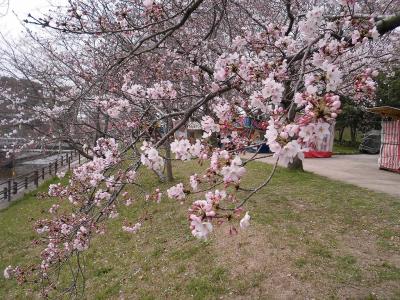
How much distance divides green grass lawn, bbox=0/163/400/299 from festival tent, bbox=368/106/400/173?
3.96 m

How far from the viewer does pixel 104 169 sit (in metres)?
3.61

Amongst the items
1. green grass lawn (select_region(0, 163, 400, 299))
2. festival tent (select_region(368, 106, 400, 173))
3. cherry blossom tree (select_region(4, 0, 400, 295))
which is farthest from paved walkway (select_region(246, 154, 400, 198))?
cherry blossom tree (select_region(4, 0, 400, 295))

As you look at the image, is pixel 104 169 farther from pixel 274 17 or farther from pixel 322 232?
pixel 274 17

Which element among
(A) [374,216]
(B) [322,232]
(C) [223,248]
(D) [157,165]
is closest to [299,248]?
(B) [322,232]

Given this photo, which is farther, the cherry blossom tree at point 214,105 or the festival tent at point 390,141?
the festival tent at point 390,141

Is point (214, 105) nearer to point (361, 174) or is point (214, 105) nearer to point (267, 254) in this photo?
point (267, 254)

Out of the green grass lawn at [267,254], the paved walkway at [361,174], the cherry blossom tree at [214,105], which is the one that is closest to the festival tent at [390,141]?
the paved walkway at [361,174]

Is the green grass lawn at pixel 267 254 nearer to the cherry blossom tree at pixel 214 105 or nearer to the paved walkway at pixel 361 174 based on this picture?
the paved walkway at pixel 361 174

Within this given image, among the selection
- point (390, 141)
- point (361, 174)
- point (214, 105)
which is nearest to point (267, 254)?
point (214, 105)

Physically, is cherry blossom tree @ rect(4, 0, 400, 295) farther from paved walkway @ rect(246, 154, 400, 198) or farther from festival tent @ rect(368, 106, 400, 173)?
festival tent @ rect(368, 106, 400, 173)

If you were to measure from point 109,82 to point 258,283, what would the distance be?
4.12m

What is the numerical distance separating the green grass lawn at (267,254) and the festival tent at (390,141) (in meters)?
3.96

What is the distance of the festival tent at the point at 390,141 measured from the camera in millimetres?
12836

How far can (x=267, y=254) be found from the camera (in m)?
5.98
